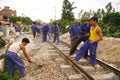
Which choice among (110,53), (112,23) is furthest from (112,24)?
(110,53)

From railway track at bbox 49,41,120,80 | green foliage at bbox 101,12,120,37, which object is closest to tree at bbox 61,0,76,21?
green foliage at bbox 101,12,120,37

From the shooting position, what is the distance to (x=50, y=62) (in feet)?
40.4

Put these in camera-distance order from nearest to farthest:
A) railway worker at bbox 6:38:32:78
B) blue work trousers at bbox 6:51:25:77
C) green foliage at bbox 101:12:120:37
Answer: railway worker at bbox 6:38:32:78 → blue work trousers at bbox 6:51:25:77 → green foliage at bbox 101:12:120:37

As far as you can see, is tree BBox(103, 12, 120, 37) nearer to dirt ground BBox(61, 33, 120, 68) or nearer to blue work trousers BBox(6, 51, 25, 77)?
dirt ground BBox(61, 33, 120, 68)

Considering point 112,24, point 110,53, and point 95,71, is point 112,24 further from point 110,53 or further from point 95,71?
point 95,71

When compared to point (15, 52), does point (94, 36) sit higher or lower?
higher

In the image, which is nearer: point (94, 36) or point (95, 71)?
point (95, 71)

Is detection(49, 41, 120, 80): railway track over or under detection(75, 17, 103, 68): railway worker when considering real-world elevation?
under

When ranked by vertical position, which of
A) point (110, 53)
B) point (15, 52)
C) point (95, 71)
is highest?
point (15, 52)

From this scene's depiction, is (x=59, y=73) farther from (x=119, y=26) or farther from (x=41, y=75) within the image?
(x=119, y=26)

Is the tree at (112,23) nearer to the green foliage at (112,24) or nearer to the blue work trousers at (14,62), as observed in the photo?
the green foliage at (112,24)

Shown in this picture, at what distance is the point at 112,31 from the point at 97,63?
17449 mm

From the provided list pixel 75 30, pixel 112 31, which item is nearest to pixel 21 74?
pixel 75 30

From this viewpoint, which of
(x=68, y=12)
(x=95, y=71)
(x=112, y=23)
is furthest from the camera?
(x=68, y=12)
